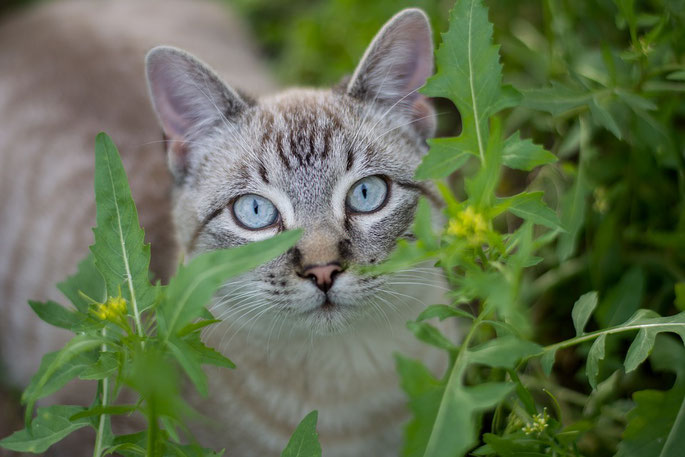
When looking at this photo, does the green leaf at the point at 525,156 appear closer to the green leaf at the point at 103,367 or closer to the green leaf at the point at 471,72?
the green leaf at the point at 471,72

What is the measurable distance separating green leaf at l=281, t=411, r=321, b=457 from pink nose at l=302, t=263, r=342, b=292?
393 mm

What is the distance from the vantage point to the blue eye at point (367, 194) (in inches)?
83.2

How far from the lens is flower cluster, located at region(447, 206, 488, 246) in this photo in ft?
5.25

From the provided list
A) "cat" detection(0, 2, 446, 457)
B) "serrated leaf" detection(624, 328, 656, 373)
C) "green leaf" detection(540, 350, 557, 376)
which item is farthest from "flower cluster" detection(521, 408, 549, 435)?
"cat" detection(0, 2, 446, 457)

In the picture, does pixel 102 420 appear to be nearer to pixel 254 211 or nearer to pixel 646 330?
pixel 254 211

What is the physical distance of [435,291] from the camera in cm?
241

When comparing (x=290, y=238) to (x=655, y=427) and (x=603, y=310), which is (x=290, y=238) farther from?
(x=603, y=310)

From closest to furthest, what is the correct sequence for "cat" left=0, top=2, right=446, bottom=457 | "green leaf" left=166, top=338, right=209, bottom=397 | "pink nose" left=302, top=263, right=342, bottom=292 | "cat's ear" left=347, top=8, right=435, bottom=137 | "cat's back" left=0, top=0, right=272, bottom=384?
"green leaf" left=166, top=338, right=209, bottom=397 < "pink nose" left=302, top=263, right=342, bottom=292 < "cat" left=0, top=2, right=446, bottom=457 < "cat's ear" left=347, top=8, right=435, bottom=137 < "cat's back" left=0, top=0, right=272, bottom=384

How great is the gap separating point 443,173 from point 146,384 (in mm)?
943

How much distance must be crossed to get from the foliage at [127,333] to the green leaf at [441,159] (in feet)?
1.43

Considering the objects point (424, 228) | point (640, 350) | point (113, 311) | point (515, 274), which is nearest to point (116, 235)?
point (113, 311)

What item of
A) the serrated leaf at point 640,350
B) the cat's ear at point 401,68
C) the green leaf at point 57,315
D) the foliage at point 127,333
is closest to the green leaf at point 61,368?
the foliage at point 127,333

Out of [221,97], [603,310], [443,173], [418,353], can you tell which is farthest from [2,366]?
[603,310]

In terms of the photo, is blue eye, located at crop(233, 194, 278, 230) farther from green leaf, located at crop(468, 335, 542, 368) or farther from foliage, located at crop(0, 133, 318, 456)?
green leaf, located at crop(468, 335, 542, 368)
